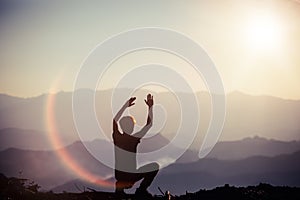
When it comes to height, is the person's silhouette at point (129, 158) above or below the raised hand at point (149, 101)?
below

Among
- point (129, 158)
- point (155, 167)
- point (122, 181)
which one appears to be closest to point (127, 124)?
point (129, 158)

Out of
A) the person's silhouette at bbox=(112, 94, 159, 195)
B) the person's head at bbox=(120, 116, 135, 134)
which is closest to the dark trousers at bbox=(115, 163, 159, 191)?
the person's silhouette at bbox=(112, 94, 159, 195)

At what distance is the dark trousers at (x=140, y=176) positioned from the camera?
5809mm

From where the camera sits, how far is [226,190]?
7809mm

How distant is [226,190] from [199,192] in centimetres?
58

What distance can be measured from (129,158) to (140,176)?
1.16 ft

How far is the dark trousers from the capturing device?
581 cm

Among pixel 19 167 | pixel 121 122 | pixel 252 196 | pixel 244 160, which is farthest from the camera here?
pixel 244 160

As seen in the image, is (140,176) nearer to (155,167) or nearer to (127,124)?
(155,167)

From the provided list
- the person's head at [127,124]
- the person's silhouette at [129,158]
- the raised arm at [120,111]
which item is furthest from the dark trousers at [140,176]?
the raised arm at [120,111]

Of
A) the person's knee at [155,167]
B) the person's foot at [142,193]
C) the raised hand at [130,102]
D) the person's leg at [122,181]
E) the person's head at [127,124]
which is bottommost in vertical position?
the person's foot at [142,193]

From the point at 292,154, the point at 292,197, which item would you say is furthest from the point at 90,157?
the point at 292,154

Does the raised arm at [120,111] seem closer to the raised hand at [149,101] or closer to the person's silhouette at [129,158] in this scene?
the person's silhouette at [129,158]

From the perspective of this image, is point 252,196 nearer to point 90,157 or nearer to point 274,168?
point 274,168
